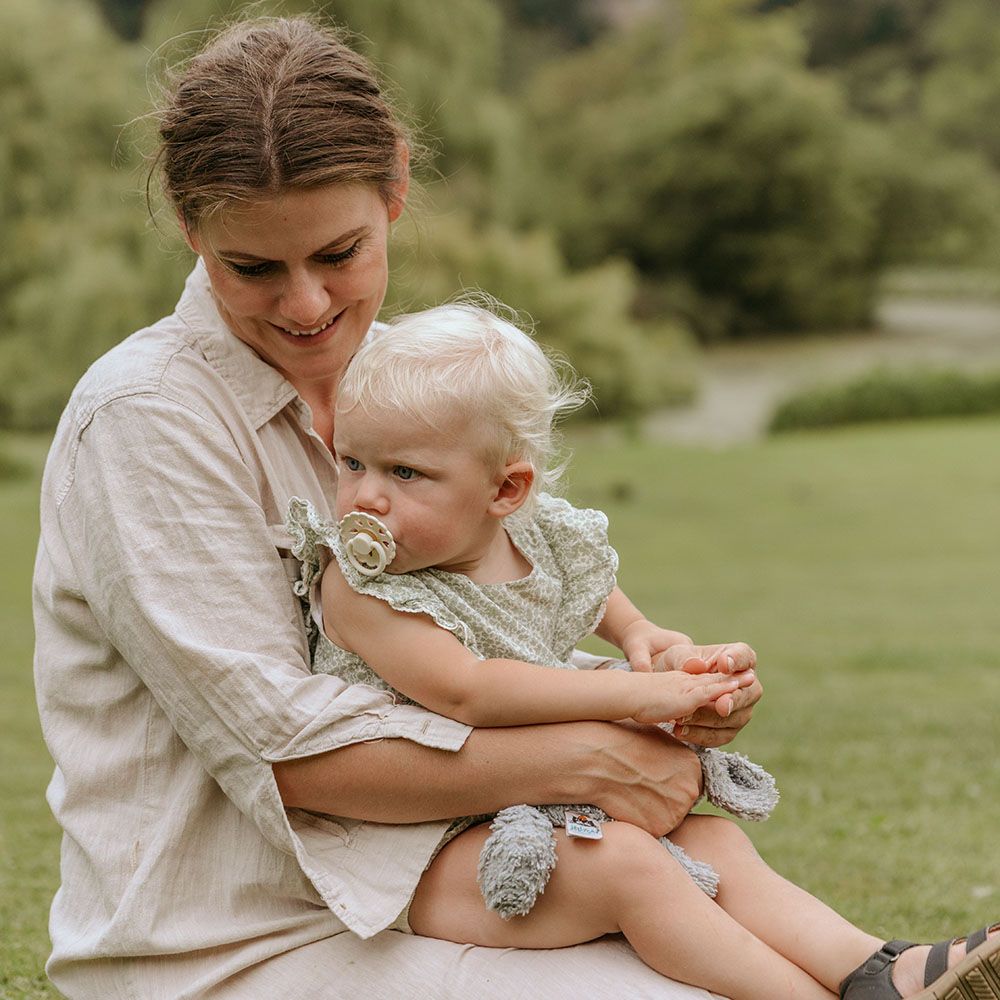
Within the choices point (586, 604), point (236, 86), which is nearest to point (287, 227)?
point (236, 86)

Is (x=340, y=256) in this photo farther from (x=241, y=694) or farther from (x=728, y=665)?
(x=728, y=665)

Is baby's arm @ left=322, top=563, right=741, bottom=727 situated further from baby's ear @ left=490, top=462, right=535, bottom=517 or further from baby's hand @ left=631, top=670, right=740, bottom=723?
baby's ear @ left=490, top=462, right=535, bottom=517

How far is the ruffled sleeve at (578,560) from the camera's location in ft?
8.59

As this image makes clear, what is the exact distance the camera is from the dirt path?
68.4ft

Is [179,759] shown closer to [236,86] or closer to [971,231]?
[236,86]

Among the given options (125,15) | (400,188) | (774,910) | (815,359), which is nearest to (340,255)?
(400,188)

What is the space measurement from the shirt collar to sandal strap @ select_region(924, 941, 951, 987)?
1.27 m

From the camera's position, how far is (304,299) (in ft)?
8.00

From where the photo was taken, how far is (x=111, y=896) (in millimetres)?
2377

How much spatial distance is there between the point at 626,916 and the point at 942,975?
44cm

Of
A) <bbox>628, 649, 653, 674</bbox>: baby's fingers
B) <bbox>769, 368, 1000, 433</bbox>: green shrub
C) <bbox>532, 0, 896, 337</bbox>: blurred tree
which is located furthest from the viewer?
<bbox>532, 0, 896, 337</bbox>: blurred tree

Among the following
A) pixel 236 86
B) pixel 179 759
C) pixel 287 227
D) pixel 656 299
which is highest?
pixel 236 86

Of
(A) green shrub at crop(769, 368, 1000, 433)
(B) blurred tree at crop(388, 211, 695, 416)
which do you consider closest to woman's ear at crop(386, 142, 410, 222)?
(B) blurred tree at crop(388, 211, 695, 416)

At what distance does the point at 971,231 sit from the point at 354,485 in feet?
89.3
